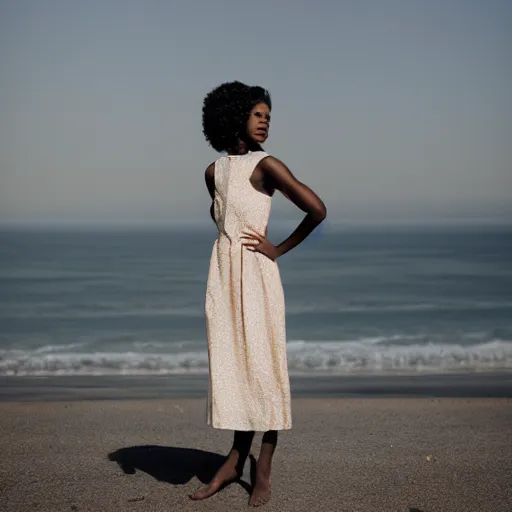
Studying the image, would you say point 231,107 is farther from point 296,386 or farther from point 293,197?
point 296,386

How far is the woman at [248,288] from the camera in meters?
4.11

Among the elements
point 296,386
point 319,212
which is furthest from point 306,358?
point 319,212

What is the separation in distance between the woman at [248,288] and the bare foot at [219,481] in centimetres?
2

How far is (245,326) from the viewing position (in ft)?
13.5

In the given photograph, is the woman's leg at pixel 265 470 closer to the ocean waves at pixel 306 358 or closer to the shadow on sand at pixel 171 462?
the shadow on sand at pixel 171 462

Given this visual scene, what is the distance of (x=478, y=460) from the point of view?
498 centimetres

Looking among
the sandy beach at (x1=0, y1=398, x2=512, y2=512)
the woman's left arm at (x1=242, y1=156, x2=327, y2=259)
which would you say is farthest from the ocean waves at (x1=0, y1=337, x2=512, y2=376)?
the woman's left arm at (x1=242, y1=156, x2=327, y2=259)

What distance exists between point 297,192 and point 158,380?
5.68 meters

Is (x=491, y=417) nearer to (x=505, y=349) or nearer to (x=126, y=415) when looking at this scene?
(x=126, y=415)

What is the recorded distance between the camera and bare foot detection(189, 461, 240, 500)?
4.25m

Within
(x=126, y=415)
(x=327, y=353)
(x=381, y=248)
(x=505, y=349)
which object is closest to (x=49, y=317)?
(x=327, y=353)

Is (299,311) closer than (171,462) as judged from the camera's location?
No

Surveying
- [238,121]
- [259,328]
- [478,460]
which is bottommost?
[478,460]

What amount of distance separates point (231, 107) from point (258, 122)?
0.52ft
